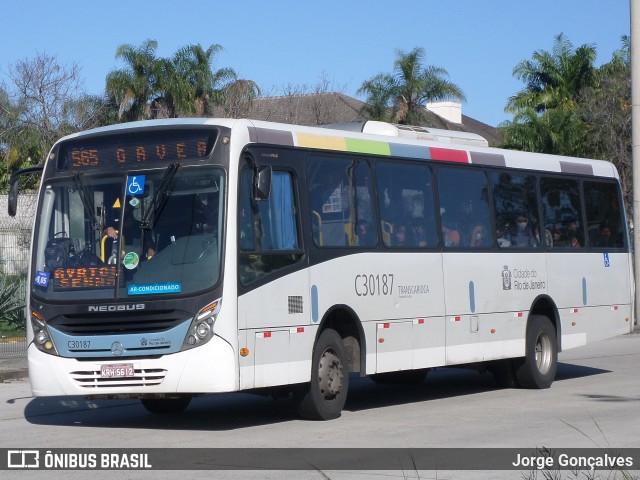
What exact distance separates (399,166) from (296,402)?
11.3 feet

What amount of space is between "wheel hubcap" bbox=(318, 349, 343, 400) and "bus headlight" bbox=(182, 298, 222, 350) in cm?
178

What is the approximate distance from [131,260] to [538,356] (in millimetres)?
7275

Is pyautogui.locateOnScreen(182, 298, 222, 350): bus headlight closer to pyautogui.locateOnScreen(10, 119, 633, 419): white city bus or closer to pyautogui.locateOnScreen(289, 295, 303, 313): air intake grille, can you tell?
pyautogui.locateOnScreen(10, 119, 633, 419): white city bus

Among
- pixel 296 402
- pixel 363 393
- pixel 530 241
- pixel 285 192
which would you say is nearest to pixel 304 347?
pixel 296 402

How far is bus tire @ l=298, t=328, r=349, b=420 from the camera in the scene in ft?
41.8

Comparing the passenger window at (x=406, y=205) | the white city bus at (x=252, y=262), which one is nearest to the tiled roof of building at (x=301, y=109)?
the passenger window at (x=406, y=205)

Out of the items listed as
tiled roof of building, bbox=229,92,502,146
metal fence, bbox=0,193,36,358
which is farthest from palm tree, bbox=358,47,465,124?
metal fence, bbox=0,193,36,358

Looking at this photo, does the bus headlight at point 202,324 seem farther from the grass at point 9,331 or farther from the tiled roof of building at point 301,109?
the tiled roof of building at point 301,109

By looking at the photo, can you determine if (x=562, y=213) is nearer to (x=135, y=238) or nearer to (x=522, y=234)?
(x=522, y=234)

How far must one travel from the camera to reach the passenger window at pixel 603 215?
18.3 m

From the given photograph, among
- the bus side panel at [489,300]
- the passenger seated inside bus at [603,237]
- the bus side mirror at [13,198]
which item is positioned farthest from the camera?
the passenger seated inside bus at [603,237]

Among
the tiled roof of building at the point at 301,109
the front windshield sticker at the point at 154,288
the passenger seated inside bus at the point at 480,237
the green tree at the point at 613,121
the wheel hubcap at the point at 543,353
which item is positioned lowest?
the wheel hubcap at the point at 543,353

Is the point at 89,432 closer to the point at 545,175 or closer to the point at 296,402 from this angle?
the point at 296,402

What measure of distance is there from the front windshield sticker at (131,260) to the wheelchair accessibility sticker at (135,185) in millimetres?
680
